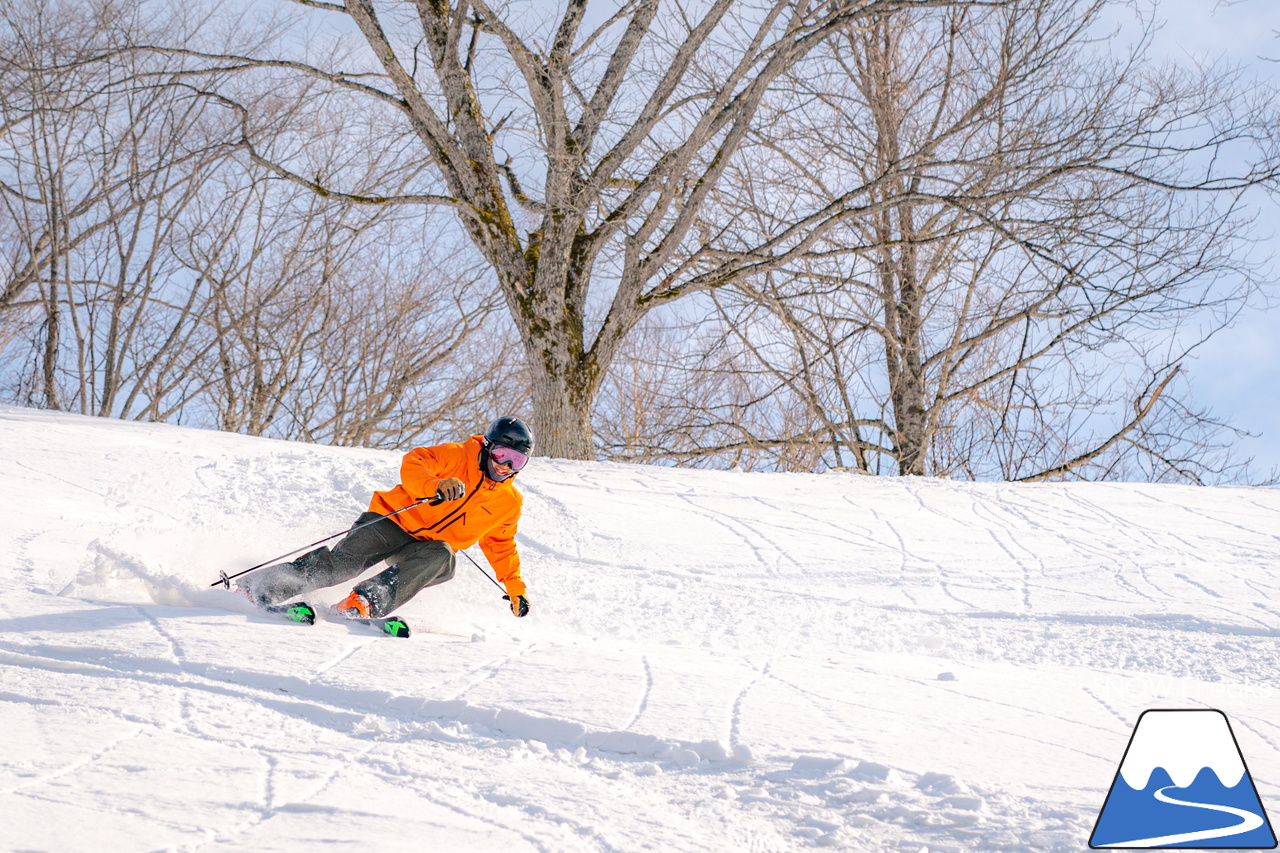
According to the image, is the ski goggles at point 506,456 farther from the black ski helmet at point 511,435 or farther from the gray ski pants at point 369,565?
the gray ski pants at point 369,565

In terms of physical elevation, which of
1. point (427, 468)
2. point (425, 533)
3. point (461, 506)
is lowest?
point (425, 533)

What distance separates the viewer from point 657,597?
5.75 m

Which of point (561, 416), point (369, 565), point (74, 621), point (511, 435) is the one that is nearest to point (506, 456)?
point (511, 435)

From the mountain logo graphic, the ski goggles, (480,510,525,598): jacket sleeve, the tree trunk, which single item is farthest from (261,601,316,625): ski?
the tree trunk

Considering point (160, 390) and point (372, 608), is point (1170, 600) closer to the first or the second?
point (372, 608)

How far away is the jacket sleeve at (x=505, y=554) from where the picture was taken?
481 cm

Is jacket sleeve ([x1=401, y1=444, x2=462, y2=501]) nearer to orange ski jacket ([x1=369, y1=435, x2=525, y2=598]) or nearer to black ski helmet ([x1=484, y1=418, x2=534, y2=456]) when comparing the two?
orange ski jacket ([x1=369, y1=435, x2=525, y2=598])

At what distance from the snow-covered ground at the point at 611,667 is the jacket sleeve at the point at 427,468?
2.37ft

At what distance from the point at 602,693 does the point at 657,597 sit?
2337mm

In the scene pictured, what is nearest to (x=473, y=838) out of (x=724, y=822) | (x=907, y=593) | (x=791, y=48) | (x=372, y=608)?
(x=724, y=822)

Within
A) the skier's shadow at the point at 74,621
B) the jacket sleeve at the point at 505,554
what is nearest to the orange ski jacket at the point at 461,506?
the jacket sleeve at the point at 505,554

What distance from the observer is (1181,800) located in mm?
2729

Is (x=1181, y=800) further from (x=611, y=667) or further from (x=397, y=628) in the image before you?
(x=397, y=628)

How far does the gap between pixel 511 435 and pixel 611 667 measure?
1.30m
